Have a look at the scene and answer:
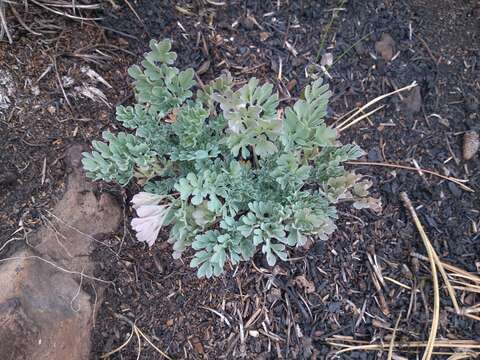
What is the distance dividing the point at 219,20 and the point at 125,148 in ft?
3.57

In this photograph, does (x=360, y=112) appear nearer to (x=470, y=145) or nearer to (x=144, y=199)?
(x=470, y=145)

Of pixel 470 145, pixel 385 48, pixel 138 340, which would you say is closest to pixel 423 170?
pixel 470 145

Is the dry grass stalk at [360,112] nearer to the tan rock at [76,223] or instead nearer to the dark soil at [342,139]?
the dark soil at [342,139]

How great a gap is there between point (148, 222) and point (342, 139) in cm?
123

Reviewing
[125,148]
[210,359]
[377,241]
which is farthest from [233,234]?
[377,241]

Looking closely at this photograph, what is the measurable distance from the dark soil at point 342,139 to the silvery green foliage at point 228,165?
496mm

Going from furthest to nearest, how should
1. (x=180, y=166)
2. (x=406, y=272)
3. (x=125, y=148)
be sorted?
1. (x=406, y=272)
2. (x=180, y=166)
3. (x=125, y=148)

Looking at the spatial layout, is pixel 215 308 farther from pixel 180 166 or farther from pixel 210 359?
pixel 180 166

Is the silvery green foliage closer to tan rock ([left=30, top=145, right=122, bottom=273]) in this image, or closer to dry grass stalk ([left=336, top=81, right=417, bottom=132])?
tan rock ([left=30, top=145, right=122, bottom=273])

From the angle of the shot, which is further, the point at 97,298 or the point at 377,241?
the point at 377,241

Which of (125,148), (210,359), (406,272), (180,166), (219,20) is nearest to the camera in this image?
(125,148)

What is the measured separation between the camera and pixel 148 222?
1818 mm

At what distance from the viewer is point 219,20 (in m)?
2.65

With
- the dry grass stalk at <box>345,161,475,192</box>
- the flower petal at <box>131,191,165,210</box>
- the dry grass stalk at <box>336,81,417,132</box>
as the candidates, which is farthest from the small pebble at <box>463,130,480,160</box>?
the flower petal at <box>131,191,165,210</box>
